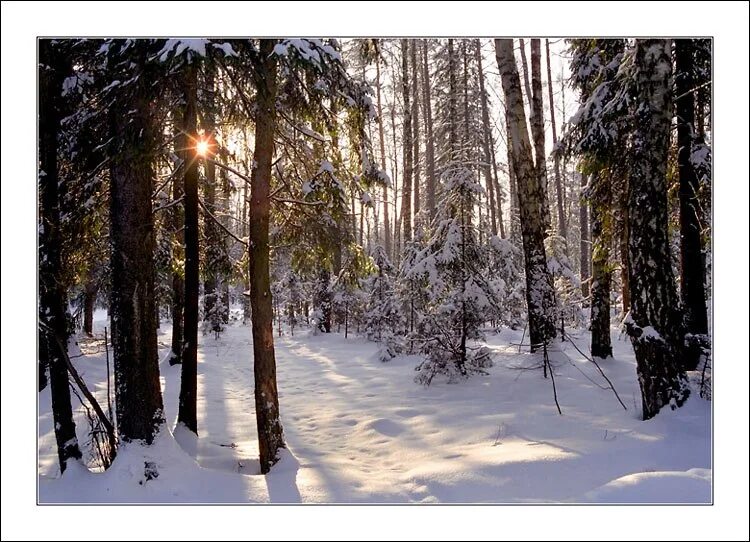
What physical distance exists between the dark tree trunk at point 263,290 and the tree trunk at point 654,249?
4037 mm

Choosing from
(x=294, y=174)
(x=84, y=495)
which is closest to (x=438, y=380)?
(x=294, y=174)

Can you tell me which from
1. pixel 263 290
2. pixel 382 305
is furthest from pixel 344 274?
pixel 382 305

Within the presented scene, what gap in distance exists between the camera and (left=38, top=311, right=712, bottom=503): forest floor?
4055mm

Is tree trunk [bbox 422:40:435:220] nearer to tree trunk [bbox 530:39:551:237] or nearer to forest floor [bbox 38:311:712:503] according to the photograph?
tree trunk [bbox 530:39:551:237]

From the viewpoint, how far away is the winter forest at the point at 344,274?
4.46 m

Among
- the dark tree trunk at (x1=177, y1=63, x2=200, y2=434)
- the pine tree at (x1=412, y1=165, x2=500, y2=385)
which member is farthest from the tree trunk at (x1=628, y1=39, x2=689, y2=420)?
the dark tree trunk at (x1=177, y1=63, x2=200, y2=434)

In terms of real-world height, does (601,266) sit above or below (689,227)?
below

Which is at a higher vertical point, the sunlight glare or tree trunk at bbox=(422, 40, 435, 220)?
tree trunk at bbox=(422, 40, 435, 220)

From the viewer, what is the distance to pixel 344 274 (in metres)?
7.04

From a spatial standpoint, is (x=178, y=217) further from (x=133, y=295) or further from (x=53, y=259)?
(x=133, y=295)

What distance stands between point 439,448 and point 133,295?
3869mm

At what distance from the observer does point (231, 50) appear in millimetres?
4195

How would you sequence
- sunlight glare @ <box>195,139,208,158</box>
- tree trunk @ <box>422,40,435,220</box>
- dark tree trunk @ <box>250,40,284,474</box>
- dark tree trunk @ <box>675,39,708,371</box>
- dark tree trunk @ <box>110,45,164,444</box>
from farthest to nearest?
tree trunk @ <box>422,40,435,220</box> → dark tree trunk @ <box>675,39,708,371</box> → sunlight glare @ <box>195,139,208,158</box> → dark tree trunk @ <box>250,40,284,474</box> → dark tree trunk @ <box>110,45,164,444</box>

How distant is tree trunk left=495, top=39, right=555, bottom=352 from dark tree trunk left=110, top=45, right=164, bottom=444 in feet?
20.2
